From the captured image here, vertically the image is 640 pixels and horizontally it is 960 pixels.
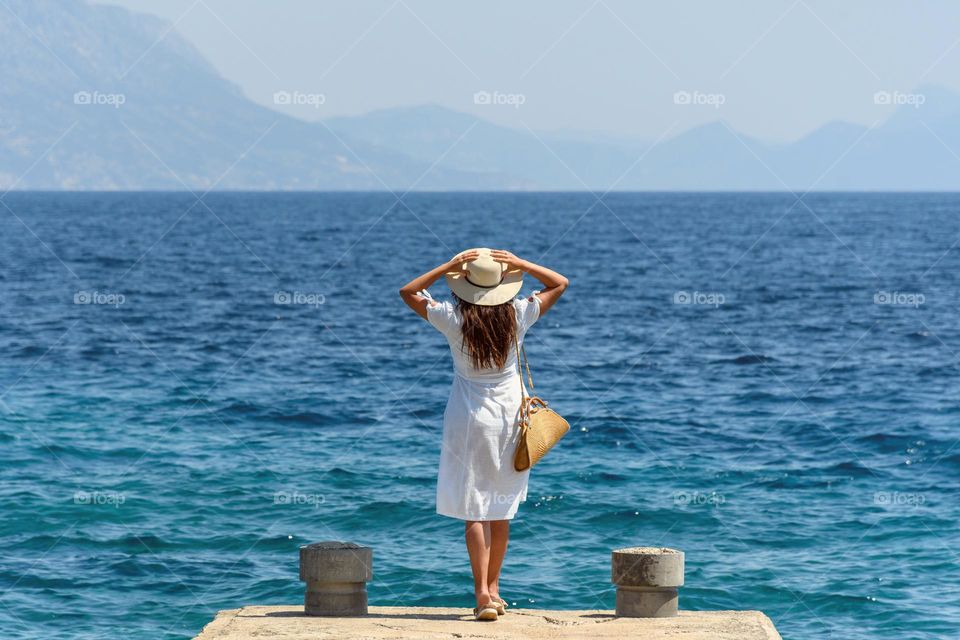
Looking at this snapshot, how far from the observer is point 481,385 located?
8.70 metres

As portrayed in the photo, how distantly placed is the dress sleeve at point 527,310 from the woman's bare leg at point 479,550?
1.37 m

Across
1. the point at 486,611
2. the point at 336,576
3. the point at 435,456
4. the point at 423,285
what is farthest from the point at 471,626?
the point at 435,456

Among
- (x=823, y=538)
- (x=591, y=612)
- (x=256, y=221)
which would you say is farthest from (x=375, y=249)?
(x=591, y=612)

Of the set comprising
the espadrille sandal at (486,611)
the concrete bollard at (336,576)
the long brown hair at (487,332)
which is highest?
the long brown hair at (487,332)

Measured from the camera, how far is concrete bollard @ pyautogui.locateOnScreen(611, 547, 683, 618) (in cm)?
927

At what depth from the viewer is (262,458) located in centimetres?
2070

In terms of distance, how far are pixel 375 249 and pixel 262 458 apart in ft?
181

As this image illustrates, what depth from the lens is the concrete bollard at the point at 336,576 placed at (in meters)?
9.24

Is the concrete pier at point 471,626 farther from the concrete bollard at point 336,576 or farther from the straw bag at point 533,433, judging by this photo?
the straw bag at point 533,433

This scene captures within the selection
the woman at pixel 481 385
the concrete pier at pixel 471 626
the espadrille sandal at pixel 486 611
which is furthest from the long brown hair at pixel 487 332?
the concrete pier at pixel 471 626

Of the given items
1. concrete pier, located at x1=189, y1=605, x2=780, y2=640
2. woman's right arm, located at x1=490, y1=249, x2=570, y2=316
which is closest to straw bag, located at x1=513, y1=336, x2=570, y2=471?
woman's right arm, located at x1=490, y1=249, x2=570, y2=316

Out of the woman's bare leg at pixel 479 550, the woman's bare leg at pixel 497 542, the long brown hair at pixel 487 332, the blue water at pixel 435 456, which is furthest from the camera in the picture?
the blue water at pixel 435 456

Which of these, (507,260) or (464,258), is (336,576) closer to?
(464,258)

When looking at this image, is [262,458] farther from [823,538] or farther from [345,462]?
[823,538]
